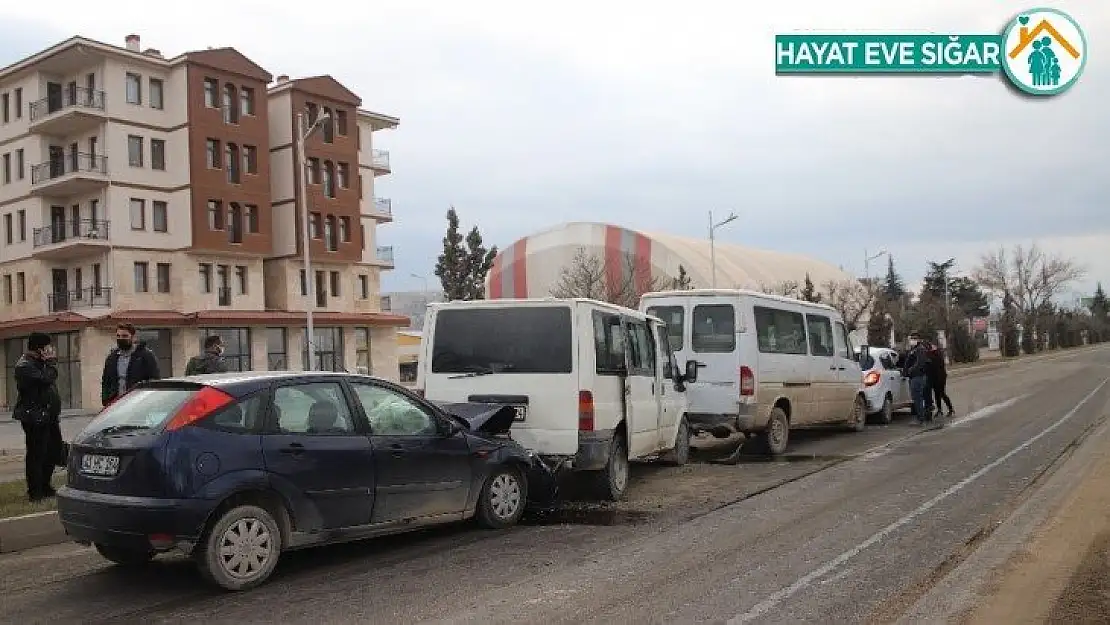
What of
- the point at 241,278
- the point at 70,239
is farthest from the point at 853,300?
the point at 70,239

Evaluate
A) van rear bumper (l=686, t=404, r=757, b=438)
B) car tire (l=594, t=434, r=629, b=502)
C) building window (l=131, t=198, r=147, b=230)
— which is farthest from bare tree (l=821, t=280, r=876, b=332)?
car tire (l=594, t=434, r=629, b=502)

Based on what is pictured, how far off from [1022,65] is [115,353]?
13.1 metres

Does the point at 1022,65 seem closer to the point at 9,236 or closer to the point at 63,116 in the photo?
the point at 63,116

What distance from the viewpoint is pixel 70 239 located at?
147 ft

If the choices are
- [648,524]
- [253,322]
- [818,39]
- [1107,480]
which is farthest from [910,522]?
[253,322]

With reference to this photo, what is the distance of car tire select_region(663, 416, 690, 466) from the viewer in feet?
40.9

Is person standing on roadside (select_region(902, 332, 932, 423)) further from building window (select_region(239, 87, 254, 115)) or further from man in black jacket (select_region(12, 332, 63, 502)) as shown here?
building window (select_region(239, 87, 254, 115))

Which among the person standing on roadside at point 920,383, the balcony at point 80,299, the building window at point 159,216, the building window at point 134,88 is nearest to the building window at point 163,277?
the building window at point 159,216

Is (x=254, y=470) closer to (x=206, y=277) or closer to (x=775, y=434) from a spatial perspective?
(x=775, y=434)

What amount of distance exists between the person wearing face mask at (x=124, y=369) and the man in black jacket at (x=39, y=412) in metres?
0.55

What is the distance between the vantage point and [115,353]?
10367mm

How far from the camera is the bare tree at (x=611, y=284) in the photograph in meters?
50.4

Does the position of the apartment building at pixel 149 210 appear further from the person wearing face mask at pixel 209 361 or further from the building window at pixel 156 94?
the person wearing face mask at pixel 209 361

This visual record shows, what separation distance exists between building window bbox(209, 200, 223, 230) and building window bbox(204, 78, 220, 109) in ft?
16.1
